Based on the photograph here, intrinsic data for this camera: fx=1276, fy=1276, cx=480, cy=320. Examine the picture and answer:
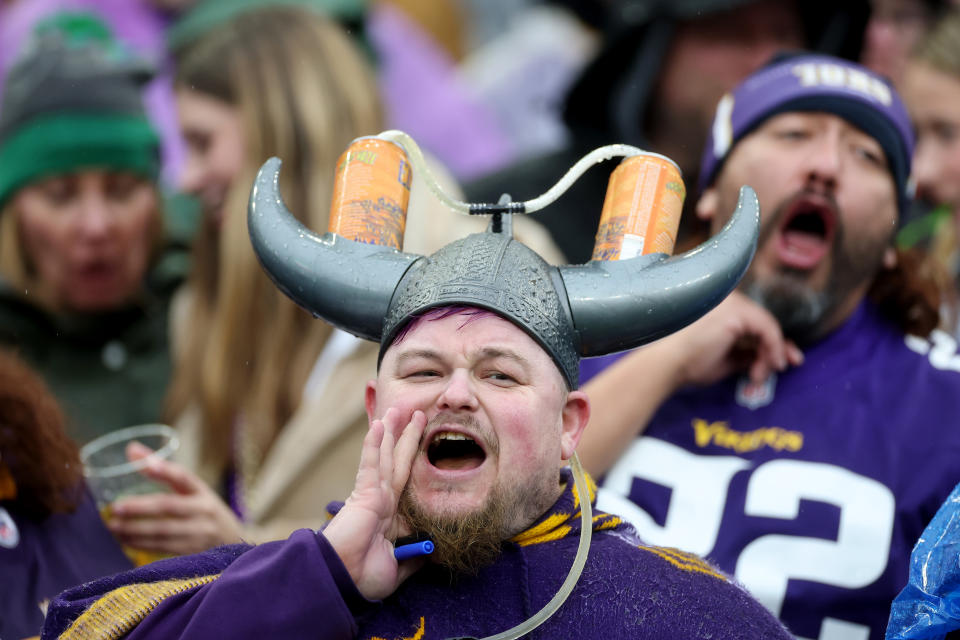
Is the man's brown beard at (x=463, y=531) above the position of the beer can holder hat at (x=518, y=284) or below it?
below

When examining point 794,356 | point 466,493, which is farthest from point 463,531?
point 794,356

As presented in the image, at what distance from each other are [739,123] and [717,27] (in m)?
1.32

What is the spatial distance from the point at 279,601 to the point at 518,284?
67cm

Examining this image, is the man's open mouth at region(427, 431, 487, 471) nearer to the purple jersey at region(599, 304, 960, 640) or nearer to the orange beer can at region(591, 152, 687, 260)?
the orange beer can at region(591, 152, 687, 260)

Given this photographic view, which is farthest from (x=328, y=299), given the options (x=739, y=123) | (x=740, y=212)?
(x=739, y=123)

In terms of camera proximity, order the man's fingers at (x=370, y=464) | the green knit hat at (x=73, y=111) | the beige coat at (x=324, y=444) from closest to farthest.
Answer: the man's fingers at (x=370, y=464)
the beige coat at (x=324, y=444)
the green knit hat at (x=73, y=111)

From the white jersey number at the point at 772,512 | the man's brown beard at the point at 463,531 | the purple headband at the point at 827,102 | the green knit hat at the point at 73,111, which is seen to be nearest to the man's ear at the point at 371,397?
the man's brown beard at the point at 463,531

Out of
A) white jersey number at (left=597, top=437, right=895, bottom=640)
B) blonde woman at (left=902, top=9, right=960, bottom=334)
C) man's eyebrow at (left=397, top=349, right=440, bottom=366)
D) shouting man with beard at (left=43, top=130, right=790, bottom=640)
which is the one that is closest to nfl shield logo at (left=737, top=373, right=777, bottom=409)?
white jersey number at (left=597, top=437, right=895, bottom=640)

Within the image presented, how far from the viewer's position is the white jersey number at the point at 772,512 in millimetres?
2752

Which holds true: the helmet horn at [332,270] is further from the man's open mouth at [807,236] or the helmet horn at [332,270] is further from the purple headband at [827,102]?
the purple headband at [827,102]

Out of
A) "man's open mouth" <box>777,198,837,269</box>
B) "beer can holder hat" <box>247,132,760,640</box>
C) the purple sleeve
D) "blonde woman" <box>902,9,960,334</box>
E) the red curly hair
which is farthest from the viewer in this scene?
"blonde woman" <box>902,9,960,334</box>

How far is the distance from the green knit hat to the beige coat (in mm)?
1133

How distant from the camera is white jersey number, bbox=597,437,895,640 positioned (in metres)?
2.75

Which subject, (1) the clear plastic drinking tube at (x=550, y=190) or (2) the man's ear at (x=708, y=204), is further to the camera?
(2) the man's ear at (x=708, y=204)
